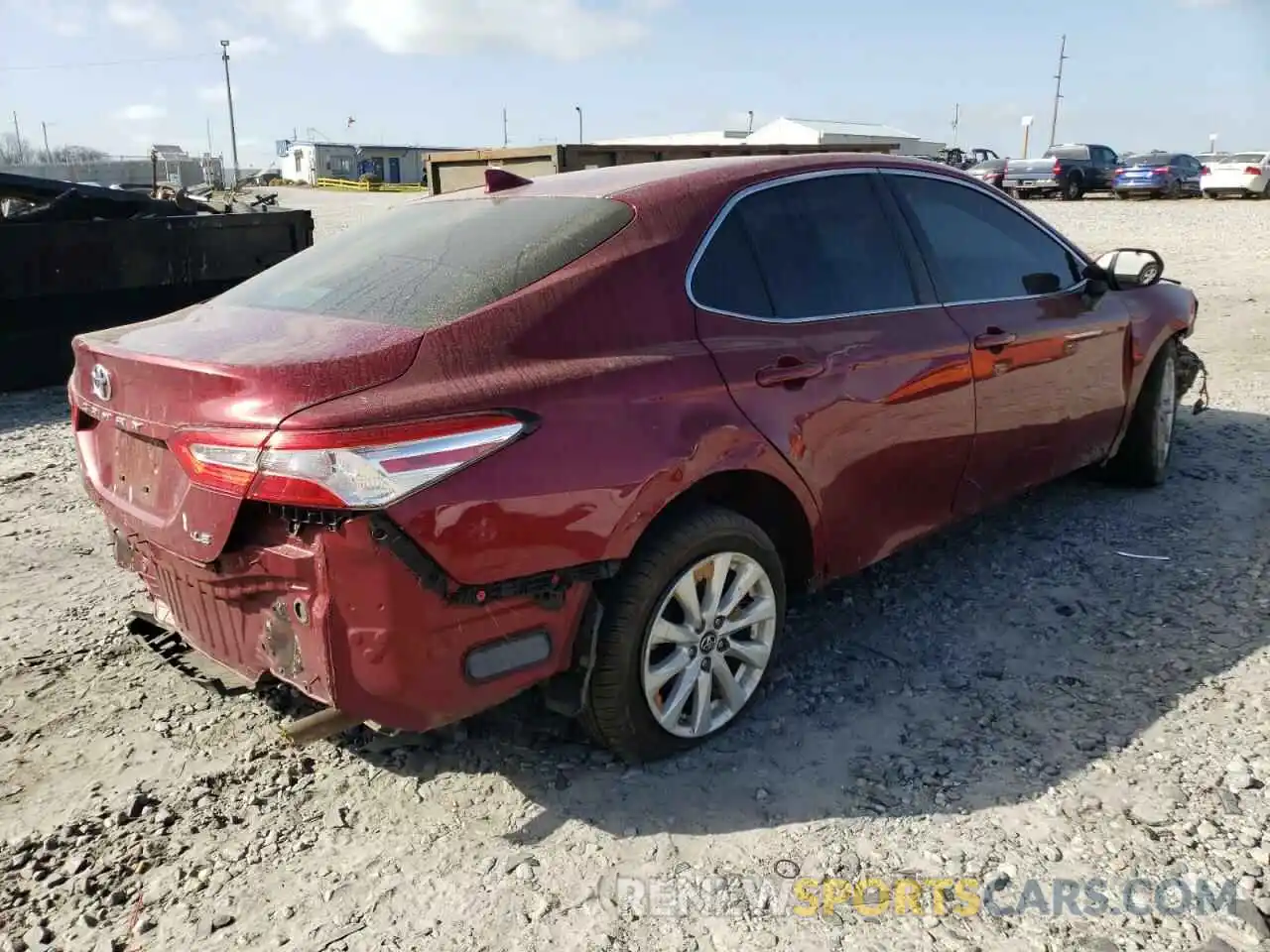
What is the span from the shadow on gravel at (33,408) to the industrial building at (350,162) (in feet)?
207

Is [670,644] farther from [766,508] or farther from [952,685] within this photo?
[952,685]

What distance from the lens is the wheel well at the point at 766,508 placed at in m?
2.95

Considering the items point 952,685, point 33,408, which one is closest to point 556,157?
point 33,408

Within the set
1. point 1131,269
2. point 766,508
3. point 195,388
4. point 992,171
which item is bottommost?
point 766,508

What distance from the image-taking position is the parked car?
238 cm

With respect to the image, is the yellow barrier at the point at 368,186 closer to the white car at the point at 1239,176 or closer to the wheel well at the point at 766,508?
the white car at the point at 1239,176

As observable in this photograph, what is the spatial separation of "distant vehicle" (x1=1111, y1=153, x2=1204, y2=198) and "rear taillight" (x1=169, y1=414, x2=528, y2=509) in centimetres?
3170

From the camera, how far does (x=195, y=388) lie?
2498mm

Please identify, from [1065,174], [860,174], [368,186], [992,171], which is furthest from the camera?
[368,186]

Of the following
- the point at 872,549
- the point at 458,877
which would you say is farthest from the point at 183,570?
the point at 872,549

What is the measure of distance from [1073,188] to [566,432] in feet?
106

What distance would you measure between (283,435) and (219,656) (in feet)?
2.63

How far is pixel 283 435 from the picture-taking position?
229 cm

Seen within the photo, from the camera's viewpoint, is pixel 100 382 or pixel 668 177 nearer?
pixel 100 382
